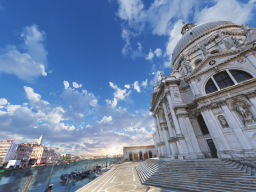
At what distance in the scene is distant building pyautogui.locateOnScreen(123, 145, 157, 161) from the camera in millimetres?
41812

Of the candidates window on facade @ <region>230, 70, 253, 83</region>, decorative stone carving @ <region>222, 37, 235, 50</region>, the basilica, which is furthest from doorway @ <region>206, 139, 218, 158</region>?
decorative stone carving @ <region>222, 37, 235, 50</region>

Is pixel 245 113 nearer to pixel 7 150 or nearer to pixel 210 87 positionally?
pixel 210 87

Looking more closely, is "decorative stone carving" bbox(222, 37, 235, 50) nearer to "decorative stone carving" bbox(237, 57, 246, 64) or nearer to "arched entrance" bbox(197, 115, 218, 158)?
"decorative stone carving" bbox(237, 57, 246, 64)

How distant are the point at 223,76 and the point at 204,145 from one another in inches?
367

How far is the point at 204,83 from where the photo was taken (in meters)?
15.0

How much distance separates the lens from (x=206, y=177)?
7.82 meters

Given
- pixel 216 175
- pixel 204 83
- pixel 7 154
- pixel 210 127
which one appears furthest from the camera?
pixel 7 154

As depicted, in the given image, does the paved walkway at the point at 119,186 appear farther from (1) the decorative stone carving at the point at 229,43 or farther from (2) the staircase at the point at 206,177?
(1) the decorative stone carving at the point at 229,43

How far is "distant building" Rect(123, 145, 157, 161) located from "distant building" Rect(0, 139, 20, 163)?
5989 centimetres

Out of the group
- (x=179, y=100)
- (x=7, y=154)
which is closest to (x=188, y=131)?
(x=179, y=100)

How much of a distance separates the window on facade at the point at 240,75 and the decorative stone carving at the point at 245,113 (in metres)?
3.17

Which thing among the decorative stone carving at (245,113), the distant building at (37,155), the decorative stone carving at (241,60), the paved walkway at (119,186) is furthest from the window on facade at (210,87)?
the distant building at (37,155)

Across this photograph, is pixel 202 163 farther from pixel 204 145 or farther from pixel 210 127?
pixel 204 145

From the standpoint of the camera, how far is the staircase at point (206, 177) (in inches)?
263
